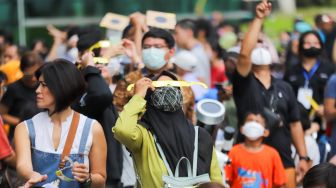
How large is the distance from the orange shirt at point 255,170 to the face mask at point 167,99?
6.81 ft

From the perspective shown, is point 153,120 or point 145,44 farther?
point 145,44

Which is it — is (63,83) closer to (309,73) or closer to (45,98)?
(45,98)

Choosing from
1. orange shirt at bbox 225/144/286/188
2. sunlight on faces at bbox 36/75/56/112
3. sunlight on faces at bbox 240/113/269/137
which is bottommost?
orange shirt at bbox 225/144/286/188

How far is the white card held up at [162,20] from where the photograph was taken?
921 cm

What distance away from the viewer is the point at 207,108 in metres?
8.42

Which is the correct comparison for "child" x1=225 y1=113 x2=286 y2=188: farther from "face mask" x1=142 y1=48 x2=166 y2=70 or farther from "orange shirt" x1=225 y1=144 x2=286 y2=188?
"face mask" x1=142 y1=48 x2=166 y2=70

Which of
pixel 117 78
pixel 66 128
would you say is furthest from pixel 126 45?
pixel 66 128

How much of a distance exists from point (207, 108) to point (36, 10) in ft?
41.0

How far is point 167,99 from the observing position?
6.57 metres

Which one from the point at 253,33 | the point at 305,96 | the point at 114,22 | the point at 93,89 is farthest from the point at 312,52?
the point at 93,89

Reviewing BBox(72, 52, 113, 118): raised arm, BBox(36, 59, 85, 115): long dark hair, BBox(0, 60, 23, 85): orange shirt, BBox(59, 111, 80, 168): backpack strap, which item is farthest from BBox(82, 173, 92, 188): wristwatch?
BBox(0, 60, 23, 85): orange shirt

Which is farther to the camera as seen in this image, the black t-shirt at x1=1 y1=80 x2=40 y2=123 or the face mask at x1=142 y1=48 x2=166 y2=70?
the black t-shirt at x1=1 y1=80 x2=40 y2=123

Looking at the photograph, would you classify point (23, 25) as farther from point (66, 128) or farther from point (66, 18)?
point (66, 128)

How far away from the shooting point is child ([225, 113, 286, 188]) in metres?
8.55
